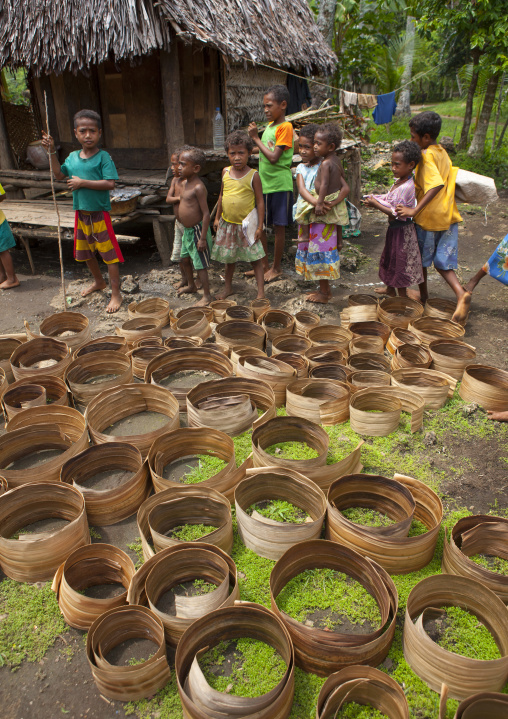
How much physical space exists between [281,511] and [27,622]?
1434 millimetres

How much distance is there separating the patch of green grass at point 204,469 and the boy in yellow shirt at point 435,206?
9.41ft

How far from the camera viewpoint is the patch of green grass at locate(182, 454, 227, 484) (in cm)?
324

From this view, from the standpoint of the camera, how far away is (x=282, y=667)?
2166 mm

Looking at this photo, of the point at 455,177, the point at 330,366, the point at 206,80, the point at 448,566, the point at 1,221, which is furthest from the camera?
the point at 206,80

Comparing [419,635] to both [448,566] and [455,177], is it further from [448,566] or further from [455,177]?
[455,177]

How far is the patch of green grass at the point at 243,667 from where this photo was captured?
2086 millimetres

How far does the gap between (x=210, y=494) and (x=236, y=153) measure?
3653 mm

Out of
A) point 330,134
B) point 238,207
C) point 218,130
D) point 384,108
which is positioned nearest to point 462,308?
point 330,134

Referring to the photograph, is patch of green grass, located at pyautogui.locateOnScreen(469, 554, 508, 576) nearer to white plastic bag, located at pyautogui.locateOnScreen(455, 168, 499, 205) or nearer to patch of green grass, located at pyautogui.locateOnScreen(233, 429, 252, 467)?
patch of green grass, located at pyautogui.locateOnScreen(233, 429, 252, 467)

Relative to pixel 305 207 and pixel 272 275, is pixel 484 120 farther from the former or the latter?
pixel 305 207

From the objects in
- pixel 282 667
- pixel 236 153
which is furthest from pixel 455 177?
pixel 282 667

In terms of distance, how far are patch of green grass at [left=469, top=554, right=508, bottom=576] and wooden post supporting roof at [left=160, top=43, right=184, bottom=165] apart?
633cm

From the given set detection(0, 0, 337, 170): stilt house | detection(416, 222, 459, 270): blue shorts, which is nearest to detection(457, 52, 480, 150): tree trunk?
detection(0, 0, 337, 170): stilt house

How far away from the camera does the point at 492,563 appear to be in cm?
268
